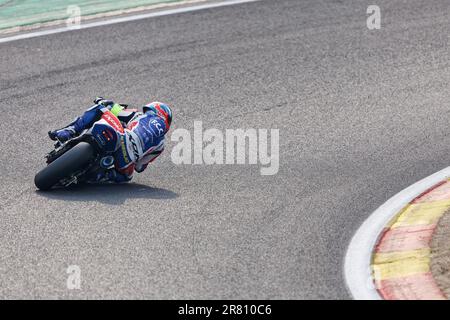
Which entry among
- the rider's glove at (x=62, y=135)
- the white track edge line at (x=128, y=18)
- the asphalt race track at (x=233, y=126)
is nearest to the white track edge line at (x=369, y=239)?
the asphalt race track at (x=233, y=126)

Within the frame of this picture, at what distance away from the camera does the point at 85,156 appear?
941 cm

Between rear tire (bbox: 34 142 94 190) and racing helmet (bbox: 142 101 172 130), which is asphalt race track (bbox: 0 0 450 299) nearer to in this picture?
rear tire (bbox: 34 142 94 190)

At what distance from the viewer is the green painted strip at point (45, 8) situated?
50.2 ft

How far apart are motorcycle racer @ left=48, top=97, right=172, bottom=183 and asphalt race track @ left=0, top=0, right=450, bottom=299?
0.59ft

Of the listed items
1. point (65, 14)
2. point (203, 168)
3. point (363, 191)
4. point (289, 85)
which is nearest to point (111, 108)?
point (203, 168)

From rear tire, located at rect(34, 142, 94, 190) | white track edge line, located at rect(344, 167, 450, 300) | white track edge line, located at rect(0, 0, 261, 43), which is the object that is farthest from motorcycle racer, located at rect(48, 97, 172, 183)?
white track edge line, located at rect(0, 0, 261, 43)

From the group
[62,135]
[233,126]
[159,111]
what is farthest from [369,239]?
[233,126]

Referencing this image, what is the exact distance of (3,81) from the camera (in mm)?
13195

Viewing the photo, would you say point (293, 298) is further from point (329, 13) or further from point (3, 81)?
point (329, 13)

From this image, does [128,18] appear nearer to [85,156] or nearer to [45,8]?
[45,8]

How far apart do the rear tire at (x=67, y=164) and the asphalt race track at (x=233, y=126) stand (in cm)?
19

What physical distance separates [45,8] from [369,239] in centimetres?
897

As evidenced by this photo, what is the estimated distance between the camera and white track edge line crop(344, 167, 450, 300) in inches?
289

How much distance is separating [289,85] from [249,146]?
213cm
